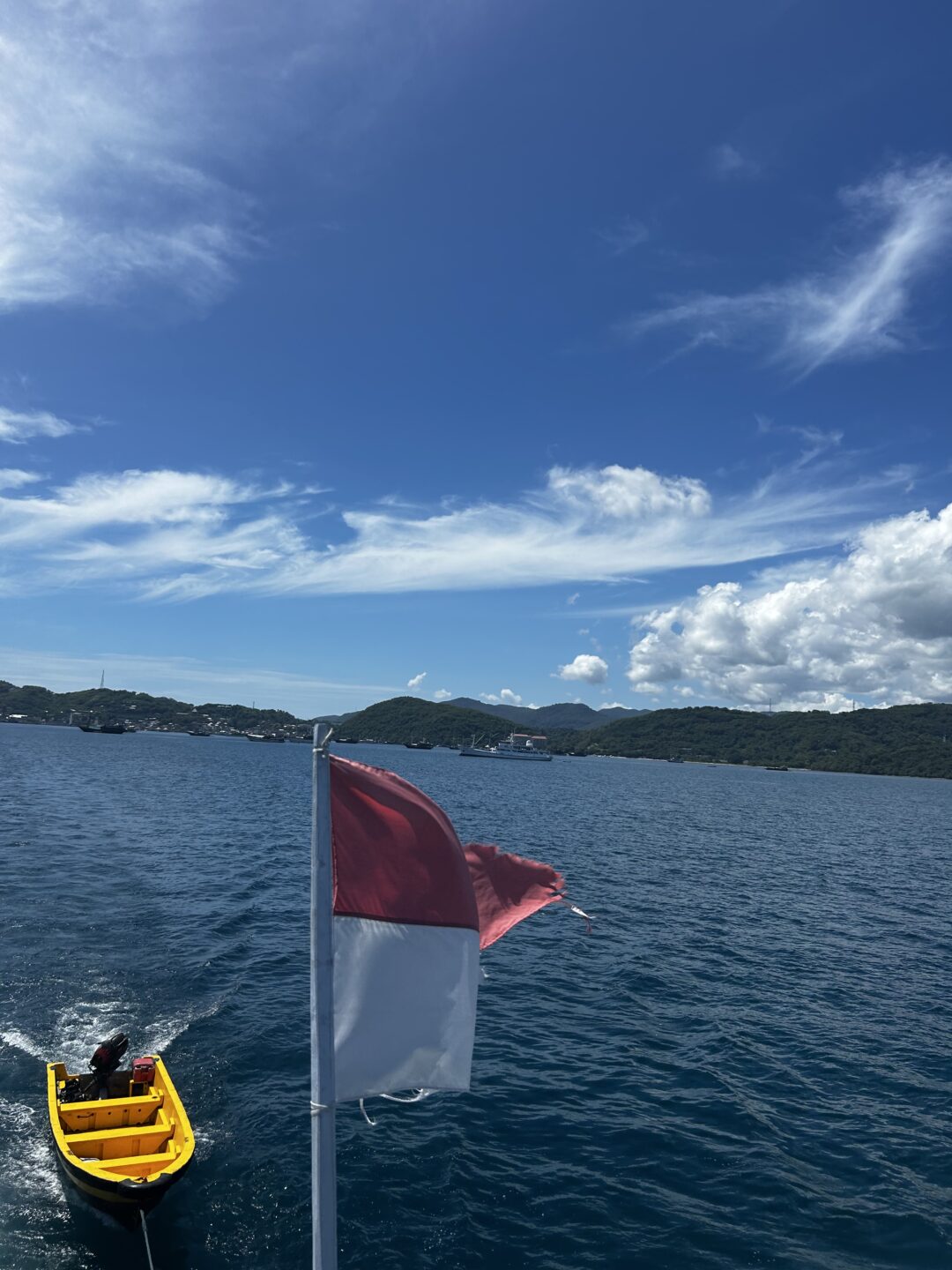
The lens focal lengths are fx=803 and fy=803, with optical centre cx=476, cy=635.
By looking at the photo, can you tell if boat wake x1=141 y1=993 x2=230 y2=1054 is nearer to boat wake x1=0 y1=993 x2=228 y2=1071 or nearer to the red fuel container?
boat wake x1=0 y1=993 x2=228 y2=1071

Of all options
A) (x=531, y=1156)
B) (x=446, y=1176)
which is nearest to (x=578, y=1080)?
(x=531, y=1156)

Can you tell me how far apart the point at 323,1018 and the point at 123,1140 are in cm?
1550

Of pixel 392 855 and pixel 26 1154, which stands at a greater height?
pixel 392 855

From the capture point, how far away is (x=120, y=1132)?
19.4 m

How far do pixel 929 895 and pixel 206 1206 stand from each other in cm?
6133

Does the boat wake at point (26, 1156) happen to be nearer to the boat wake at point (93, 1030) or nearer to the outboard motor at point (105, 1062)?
the outboard motor at point (105, 1062)

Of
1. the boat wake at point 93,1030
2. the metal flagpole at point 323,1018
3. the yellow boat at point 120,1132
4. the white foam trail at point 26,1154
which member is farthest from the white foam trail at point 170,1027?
the metal flagpole at point 323,1018

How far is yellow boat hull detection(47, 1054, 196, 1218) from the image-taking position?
1744 centimetres

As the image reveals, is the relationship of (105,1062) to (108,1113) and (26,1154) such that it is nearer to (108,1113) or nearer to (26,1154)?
(108,1113)

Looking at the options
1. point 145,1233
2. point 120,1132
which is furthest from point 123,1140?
point 145,1233

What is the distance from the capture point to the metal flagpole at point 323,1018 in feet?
25.9

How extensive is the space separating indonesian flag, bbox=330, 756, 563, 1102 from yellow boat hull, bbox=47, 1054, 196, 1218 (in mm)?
12550

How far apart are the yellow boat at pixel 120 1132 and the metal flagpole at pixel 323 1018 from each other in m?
12.1

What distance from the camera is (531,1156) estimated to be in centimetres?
2128
